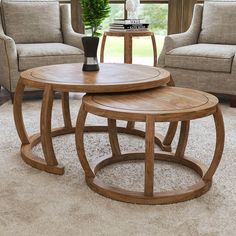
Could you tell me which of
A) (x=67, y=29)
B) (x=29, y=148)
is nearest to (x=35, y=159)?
(x=29, y=148)

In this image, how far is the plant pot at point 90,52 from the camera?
96.7 inches

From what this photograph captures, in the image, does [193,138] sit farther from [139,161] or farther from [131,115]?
[131,115]

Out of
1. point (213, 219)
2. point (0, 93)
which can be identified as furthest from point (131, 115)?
point (0, 93)

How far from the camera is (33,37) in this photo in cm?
416

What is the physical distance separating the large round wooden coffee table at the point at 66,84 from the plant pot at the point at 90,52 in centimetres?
5

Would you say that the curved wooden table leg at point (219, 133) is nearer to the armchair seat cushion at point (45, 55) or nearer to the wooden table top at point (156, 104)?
the wooden table top at point (156, 104)

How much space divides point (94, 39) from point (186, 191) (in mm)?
1082

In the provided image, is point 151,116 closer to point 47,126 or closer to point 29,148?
point 47,126

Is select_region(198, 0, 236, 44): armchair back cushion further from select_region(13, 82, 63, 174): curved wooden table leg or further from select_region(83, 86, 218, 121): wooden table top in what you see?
select_region(13, 82, 63, 174): curved wooden table leg

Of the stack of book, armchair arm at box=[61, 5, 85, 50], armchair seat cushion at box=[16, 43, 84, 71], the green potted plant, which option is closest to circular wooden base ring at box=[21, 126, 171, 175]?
the green potted plant

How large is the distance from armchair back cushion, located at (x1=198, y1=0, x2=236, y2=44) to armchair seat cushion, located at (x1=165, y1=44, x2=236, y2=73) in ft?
0.71

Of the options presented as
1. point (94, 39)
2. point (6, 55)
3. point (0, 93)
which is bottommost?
point (0, 93)

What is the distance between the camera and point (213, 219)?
1.77 m

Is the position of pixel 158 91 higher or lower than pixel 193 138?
higher
